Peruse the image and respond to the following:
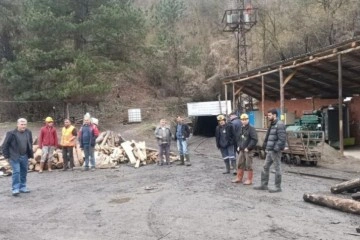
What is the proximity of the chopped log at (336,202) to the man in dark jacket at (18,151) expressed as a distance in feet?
22.7

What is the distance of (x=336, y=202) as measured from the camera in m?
8.27

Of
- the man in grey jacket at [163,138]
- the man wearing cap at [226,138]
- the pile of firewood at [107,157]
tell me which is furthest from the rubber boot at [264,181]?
the pile of firewood at [107,157]

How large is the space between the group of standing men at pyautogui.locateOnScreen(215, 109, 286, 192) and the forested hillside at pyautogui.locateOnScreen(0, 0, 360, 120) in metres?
16.8

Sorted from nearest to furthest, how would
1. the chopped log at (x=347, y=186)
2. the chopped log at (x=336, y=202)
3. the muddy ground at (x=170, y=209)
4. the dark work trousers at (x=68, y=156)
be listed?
1. the muddy ground at (x=170, y=209)
2. the chopped log at (x=336, y=202)
3. the chopped log at (x=347, y=186)
4. the dark work trousers at (x=68, y=156)

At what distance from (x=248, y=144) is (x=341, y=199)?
3.14m

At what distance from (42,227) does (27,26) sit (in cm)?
2377

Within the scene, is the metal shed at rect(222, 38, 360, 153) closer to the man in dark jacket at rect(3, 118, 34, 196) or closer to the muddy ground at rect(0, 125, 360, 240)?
the muddy ground at rect(0, 125, 360, 240)

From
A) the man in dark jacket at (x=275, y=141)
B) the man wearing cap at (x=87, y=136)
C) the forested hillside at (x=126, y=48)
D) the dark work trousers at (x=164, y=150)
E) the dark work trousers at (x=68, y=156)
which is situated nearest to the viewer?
the man in dark jacket at (x=275, y=141)

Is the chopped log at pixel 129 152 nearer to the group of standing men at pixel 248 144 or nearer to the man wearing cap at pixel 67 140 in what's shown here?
the man wearing cap at pixel 67 140

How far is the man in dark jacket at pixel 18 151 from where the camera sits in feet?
35.0

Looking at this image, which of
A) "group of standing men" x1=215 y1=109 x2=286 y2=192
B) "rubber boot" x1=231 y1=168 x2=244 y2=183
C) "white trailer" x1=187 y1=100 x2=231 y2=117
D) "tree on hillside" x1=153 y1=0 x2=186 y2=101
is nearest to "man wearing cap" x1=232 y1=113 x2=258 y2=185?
"group of standing men" x1=215 y1=109 x2=286 y2=192

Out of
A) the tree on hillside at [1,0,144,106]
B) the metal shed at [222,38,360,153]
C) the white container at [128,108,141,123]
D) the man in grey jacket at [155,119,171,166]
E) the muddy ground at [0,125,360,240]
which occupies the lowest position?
the muddy ground at [0,125,360,240]

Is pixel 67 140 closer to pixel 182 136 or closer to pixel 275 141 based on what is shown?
pixel 182 136

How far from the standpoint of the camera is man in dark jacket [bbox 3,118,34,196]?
35.0 feet
